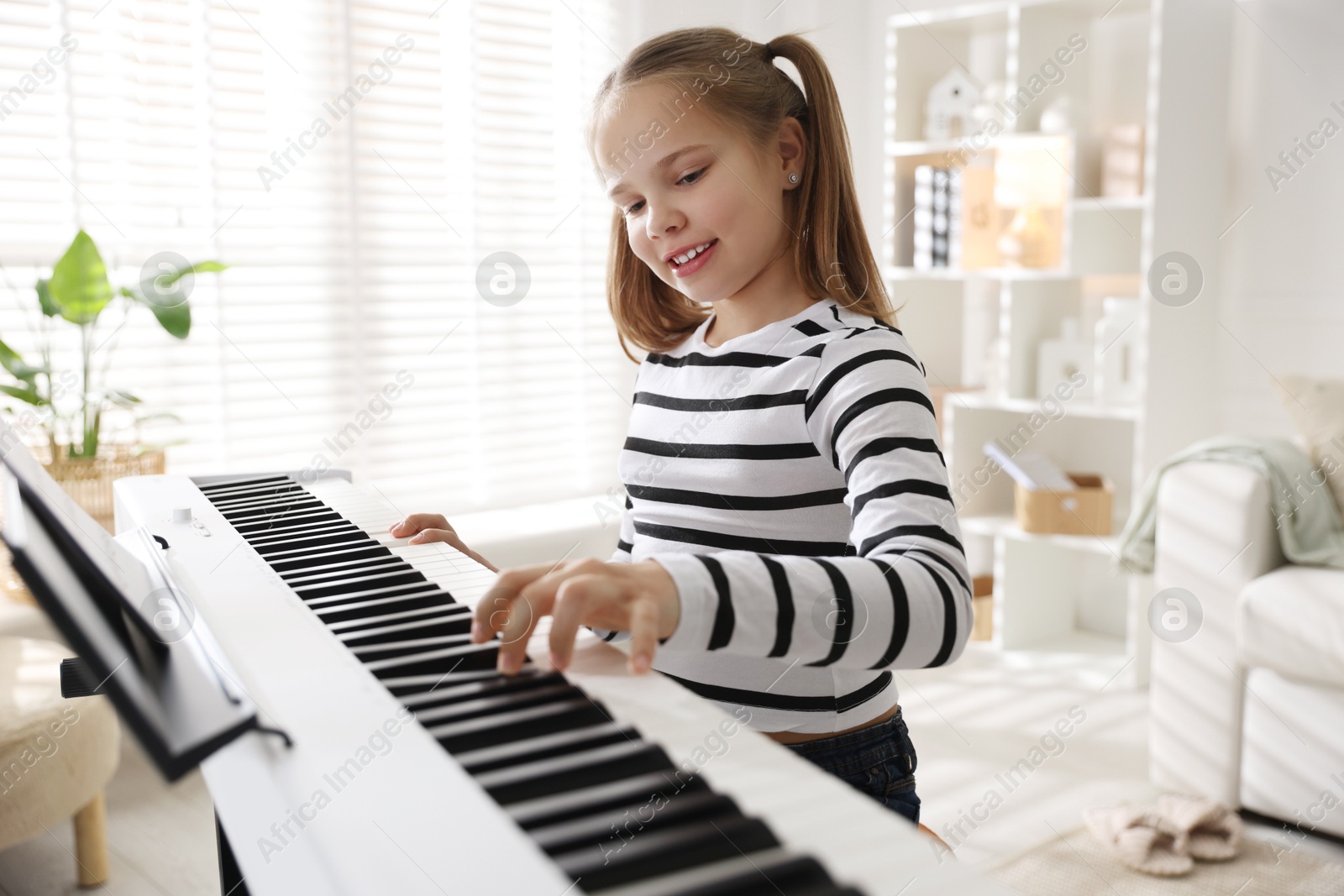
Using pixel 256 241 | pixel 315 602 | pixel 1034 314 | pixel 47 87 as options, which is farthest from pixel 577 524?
pixel 315 602

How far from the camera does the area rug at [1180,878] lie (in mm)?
1669

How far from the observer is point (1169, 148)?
8.26ft

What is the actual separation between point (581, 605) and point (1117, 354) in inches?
98.5

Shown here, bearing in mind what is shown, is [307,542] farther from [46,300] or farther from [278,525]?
[46,300]

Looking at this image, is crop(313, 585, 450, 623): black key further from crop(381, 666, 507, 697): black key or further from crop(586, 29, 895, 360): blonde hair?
crop(586, 29, 895, 360): blonde hair

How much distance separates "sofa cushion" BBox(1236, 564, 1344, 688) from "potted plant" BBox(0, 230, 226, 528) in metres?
2.08

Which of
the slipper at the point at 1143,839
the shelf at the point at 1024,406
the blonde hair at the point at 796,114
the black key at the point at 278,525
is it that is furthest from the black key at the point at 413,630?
the shelf at the point at 1024,406

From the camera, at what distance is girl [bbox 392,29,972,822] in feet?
2.30

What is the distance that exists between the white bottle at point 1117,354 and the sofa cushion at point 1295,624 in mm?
849

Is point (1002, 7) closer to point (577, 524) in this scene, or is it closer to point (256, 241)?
point (577, 524)

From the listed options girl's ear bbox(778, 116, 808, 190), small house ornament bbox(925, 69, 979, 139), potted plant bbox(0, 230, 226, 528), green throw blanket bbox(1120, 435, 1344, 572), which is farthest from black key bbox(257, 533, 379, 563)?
small house ornament bbox(925, 69, 979, 139)

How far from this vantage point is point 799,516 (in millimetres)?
957

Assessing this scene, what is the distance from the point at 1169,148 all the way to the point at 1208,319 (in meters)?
0.44

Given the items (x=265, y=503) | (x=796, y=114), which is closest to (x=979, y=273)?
(x=796, y=114)
